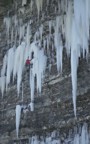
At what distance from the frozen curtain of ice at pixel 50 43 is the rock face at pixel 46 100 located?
9 cm

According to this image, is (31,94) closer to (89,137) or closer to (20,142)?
(20,142)

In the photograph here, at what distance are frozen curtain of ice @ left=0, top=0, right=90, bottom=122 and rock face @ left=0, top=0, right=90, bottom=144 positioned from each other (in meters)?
0.09

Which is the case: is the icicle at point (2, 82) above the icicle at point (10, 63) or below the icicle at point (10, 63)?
below

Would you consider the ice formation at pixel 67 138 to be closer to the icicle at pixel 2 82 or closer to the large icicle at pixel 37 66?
the large icicle at pixel 37 66

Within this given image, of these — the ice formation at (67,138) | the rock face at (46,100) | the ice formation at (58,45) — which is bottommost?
the ice formation at (67,138)

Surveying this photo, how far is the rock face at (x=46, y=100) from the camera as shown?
551 centimetres

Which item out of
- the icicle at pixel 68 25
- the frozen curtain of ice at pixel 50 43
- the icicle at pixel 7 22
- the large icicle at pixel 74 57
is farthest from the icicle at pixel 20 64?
the large icicle at pixel 74 57

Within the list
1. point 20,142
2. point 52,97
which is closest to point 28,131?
point 20,142

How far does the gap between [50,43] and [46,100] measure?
78 centimetres

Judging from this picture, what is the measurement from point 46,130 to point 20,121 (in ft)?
2.11

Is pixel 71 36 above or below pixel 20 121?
above

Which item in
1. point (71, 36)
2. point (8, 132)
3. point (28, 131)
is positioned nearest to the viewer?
point (71, 36)

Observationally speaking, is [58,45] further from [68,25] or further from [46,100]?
[46,100]

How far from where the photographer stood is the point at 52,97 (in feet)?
19.5
